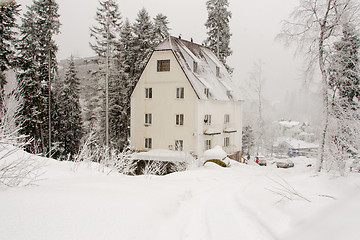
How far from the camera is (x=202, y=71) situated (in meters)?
30.3

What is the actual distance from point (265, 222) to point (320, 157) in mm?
13675

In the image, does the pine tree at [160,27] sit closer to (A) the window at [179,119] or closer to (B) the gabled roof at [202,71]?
(B) the gabled roof at [202,71]

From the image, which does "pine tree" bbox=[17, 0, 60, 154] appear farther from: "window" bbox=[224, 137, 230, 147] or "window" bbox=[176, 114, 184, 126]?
"window" bbox=[224, 137, 230, 147]

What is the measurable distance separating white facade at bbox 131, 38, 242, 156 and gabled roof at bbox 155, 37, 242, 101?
0.10 meters

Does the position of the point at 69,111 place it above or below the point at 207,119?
above

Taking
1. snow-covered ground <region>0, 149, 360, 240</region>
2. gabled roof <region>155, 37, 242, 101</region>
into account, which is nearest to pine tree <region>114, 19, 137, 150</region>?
gabled roof <region>155, 37, 242, 101</region>

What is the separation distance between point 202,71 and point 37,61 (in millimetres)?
16302

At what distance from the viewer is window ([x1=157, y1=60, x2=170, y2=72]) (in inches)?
1102

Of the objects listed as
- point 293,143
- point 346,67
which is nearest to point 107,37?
point 346,67

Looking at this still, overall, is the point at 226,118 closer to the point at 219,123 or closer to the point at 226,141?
the point at 219,123

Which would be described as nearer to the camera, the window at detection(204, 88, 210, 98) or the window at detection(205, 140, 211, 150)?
the window at detection(204, 88, 210, 98)

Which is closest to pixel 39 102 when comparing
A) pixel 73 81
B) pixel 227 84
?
pixel 73 81

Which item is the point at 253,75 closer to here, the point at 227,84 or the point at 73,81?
the point at 227,84

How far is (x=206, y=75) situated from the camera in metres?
30.5
